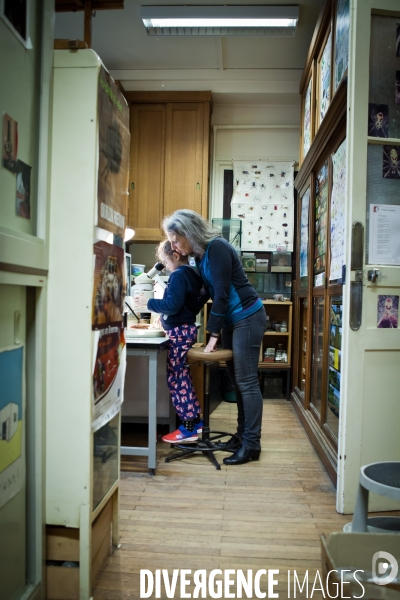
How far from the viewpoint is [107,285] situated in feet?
4.97

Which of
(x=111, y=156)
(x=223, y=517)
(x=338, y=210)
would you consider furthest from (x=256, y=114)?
(x=223, y=517)

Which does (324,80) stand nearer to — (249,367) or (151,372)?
(249,367)

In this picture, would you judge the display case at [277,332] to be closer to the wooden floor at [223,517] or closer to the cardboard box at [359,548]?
the wooden floor at [223,517]

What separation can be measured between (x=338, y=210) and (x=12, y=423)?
2.06 meters

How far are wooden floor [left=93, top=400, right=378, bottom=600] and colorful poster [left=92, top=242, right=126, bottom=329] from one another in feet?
2.86

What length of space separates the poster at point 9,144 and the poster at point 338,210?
171 centimetres

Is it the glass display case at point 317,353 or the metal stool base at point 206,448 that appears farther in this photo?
the glass display case at point 317,353

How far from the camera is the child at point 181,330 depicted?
9.30 feet

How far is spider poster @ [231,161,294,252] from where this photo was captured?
15.5 feet

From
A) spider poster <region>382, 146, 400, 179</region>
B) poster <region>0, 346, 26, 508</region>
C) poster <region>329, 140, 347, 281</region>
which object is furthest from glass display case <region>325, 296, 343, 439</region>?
poster <region>0, 346, 26, 508</region>

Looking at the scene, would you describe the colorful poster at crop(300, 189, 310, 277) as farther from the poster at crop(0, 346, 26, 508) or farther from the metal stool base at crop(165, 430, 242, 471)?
the poster at crop(0, 346, 26, 508)

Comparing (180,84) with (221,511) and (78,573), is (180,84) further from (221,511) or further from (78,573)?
(78,573)

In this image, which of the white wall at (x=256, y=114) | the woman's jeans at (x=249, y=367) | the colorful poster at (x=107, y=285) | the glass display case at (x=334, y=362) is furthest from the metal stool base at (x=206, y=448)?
the white wall at (x=256, y=114)

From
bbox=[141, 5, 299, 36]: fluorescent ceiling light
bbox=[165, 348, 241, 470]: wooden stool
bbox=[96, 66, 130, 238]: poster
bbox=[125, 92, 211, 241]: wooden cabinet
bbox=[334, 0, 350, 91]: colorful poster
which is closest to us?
bbox=[96, 66, 130, 238]: poster
